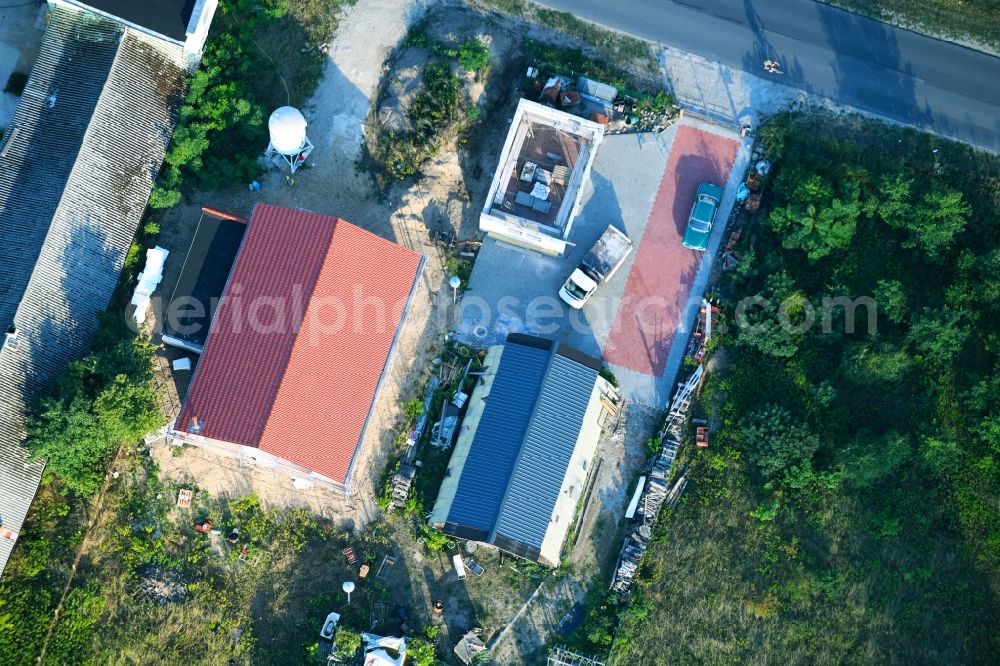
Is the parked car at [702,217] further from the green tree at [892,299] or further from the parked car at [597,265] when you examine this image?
the green tree at [892,299]

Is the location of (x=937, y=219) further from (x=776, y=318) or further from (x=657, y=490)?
(x=657, y=490)

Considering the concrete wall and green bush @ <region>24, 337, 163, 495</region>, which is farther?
the concrete wall

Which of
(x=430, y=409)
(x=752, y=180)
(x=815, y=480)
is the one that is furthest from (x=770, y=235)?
(x=430, y=409)

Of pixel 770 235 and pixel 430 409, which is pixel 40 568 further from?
pixel 770 235

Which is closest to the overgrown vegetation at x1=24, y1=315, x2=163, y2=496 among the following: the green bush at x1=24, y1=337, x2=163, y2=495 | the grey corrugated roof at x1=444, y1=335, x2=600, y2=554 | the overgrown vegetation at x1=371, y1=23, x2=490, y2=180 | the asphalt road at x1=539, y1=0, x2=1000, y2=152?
the green bush at x1=24, y1=337, x2=163, y2=495

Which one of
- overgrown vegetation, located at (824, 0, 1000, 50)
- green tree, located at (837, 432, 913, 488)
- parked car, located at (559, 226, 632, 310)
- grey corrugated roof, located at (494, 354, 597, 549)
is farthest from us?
overgrown vegetation, located at (824, 0, 1000, 50)

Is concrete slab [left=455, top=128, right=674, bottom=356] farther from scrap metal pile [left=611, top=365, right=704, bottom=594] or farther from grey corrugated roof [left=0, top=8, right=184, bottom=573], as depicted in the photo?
grey corrugated roof [left=0, top=8, right=184, bottom=573]
